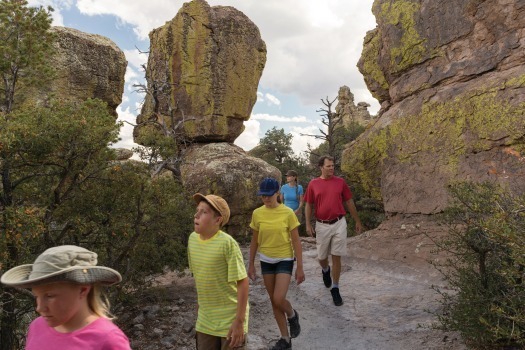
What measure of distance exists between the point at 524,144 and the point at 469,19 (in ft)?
12.0

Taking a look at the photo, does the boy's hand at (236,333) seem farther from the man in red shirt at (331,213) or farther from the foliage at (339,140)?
the foliage at (339,140)

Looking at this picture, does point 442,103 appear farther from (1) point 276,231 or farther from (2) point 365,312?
(1) point 276,231

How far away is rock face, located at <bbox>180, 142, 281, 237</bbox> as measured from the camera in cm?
1339

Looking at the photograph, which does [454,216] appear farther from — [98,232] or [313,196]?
[98,232]

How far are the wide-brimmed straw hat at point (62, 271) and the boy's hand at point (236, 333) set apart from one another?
4.77ft

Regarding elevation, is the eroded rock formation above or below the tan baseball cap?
above

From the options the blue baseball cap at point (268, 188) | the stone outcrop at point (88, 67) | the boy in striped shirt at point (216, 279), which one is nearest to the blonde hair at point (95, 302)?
the boy in striped shirt at point (216, 279)

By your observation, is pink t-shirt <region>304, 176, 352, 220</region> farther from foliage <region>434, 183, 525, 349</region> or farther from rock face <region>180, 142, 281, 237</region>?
rock face <region>180, 142, 281, 237</region>

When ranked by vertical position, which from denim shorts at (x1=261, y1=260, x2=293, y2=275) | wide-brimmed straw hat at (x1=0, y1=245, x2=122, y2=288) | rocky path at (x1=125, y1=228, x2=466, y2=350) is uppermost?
wide-brimmed straw hat at (x1=0, y1=245, x2=122, y2=288)

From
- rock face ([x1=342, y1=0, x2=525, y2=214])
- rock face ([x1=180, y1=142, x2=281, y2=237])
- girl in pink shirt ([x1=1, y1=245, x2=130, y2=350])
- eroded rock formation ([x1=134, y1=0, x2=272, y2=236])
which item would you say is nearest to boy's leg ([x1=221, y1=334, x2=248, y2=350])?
girl in pink shirt ([x1=1, y1=245, x2=130, y2=350])

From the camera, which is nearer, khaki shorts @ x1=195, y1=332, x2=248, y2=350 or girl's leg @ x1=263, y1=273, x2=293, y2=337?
khaki shorts @ x1=195, y1=332, x2=248, y2=350

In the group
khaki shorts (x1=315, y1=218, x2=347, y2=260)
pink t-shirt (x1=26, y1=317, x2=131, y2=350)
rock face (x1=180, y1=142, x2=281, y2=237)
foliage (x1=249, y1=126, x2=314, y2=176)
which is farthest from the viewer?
foliage (x1=249, y1=126, x2=314, y2=176)

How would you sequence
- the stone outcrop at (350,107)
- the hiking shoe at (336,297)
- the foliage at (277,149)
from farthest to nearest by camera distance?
1. the stone outcrop at (350,107)
2. the foliage at (277,149)
3. the hiking shoe at (336,297)

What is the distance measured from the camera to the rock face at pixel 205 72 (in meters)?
16.4
